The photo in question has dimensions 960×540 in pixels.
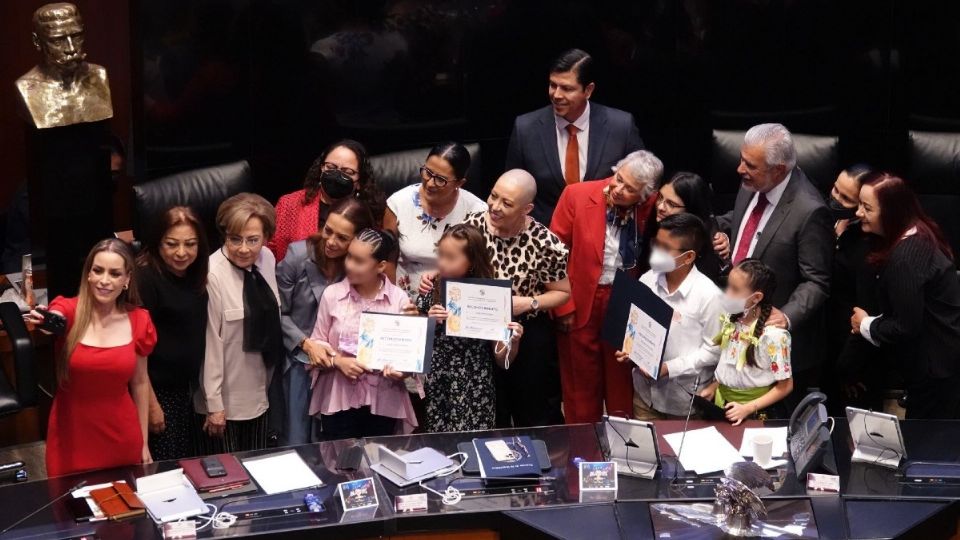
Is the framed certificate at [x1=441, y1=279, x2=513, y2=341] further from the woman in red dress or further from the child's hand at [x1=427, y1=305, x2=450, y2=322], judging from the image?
the woman in red dress

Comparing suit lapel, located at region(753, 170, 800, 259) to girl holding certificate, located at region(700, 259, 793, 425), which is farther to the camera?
suit lapel, located at region(753, 170, 800, 259)

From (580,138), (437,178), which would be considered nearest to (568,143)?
(580,138)

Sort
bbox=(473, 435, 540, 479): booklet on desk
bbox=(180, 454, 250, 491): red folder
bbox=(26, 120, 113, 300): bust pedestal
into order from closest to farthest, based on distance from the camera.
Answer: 1. bbox=(180, 454, 250, 491): red folder
2. bbox=(473, 435, 540, 479): booklet on desk
3. bbox=(26, 120, 113, 300): bust pedestal

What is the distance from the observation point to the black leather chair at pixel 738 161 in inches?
287

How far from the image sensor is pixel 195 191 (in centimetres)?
677

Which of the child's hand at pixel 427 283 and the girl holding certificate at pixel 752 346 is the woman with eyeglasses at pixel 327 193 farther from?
the girl holding certificate at pixel 752 346

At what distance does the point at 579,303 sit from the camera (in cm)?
597

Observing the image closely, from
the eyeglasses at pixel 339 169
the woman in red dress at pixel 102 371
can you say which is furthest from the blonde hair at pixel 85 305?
the eyeglasses at pixel 339 169

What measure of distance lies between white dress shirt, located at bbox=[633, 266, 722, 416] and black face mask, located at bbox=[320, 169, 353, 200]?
147cm

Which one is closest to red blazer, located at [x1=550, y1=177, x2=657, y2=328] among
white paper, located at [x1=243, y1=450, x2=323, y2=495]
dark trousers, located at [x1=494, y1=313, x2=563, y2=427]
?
dark trousers, located at [x1=494, y1=313, x2=563, y2=427]

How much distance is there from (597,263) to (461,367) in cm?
83

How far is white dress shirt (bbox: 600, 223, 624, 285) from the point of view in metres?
5.91

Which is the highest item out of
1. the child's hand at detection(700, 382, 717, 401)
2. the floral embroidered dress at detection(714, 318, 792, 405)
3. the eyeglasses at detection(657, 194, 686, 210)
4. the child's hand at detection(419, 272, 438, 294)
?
the eyeglasses at detection(657, 194, 686, 210)

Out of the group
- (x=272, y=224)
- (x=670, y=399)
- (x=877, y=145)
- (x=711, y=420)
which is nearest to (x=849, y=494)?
(x=711, y=420)
